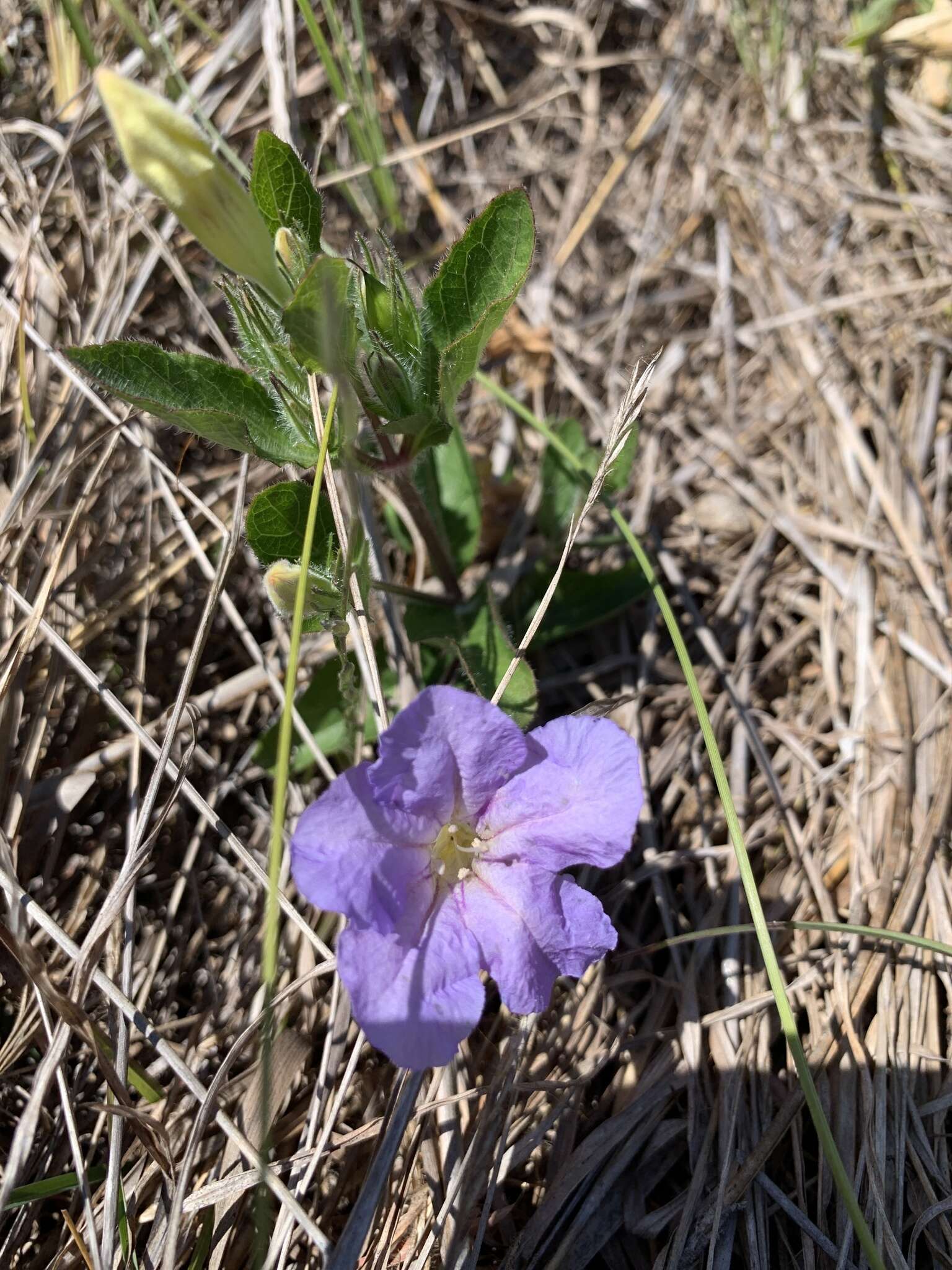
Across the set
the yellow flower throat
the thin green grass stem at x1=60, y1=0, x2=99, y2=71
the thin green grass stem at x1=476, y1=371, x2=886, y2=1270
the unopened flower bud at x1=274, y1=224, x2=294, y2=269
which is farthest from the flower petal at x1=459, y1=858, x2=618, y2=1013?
the thin green grass stem at x1=60, y1=0, x2=99, y2=71

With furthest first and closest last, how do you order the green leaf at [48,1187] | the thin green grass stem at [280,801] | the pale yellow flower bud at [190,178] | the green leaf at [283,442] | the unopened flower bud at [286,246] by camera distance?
the green leaf at [283,442] → the green leaf at [48,1187] → the unopened flower bud at [286,246] → the pale yellow flower bud at [190,178] → the thin green grass stem at [280,801]

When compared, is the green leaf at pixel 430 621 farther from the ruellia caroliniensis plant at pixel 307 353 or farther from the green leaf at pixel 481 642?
the ruellia caroliniensis plant at pixel 307 353

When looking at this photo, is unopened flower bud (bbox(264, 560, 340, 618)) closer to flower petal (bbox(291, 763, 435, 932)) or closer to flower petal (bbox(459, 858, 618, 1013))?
flower petal (bbox(291, 763, 435, 932))

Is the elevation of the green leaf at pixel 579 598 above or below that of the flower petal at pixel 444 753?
below

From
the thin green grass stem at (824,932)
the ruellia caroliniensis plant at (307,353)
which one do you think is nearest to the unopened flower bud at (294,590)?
the ruellia caroliniensis plant at (307,353)

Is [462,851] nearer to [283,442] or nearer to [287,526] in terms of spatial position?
[287,526]

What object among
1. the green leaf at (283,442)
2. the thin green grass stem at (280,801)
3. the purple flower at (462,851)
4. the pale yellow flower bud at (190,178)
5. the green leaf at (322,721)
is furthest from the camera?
the green leaf at (322,721)

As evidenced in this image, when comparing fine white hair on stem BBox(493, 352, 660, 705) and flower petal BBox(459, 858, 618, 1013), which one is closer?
flower petal BBox(459, 858, 618, 1013)
